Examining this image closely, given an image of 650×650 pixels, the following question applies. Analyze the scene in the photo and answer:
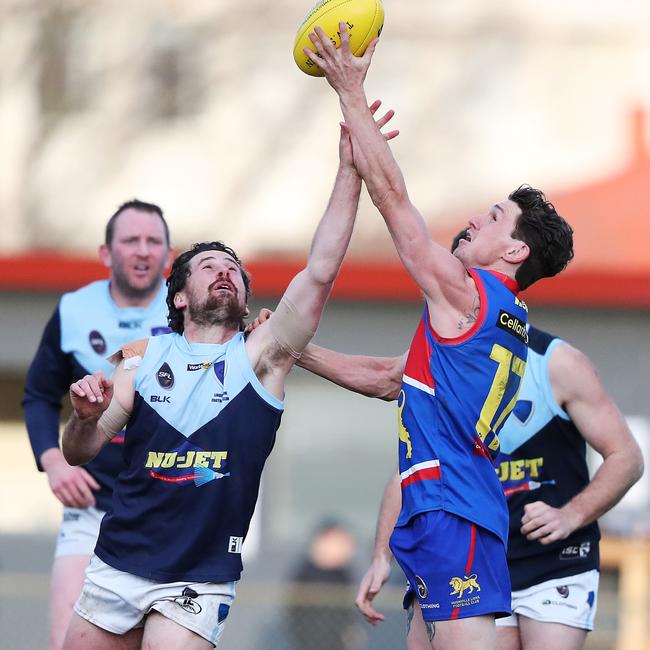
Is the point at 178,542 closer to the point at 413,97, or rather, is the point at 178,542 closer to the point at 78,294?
the point at 78,294

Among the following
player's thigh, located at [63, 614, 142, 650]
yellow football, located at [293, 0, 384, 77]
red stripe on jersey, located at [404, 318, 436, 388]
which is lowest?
player's thigh, located at [63, 614, 142, 650]

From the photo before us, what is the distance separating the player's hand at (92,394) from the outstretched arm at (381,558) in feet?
4.29

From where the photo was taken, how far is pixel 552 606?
5457mm

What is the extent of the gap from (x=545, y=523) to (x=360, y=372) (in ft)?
3.26

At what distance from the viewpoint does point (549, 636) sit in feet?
17.7

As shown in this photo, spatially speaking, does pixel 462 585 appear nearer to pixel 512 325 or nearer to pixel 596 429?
pixel 512 325

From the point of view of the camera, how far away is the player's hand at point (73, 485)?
5.81m

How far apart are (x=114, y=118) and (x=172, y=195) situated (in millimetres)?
998

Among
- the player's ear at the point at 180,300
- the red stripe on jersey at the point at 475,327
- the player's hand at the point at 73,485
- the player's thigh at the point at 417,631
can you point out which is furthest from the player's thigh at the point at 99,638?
the red stripe on jersey at the point at 475,327

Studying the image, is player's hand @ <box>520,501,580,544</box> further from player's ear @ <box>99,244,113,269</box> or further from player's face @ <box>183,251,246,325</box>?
player's ear @ <box>99,244,113,269</box>

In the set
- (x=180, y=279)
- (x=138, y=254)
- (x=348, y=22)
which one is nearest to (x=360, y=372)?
(x=180, y=279)

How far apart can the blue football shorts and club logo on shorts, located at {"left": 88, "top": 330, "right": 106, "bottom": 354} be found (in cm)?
240

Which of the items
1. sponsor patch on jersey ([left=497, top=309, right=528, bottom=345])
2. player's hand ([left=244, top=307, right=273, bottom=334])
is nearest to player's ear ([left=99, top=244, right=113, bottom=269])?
player's hand ([left=244, top=307, right=273, bottom=334])

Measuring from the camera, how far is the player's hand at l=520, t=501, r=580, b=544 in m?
5.16
